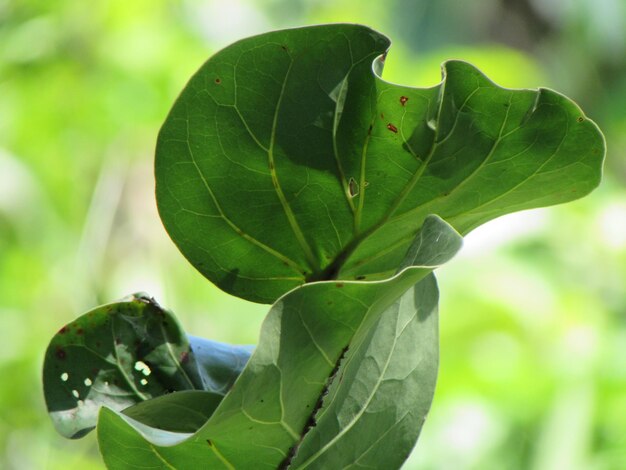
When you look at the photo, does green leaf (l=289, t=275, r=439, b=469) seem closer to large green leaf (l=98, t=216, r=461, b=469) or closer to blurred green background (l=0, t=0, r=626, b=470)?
large green leaf (l=98, t=216, r=461, b=469)

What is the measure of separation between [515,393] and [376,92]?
6.12 ft

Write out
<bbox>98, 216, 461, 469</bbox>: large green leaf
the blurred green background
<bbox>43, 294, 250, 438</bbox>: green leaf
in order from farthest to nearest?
the blurred green background → <bbox>43, 294, 250, 438</bbox>: green leaf → <bbox>98, 216, 461, 469</bbox>: large green leaf

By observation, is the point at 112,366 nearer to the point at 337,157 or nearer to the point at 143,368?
the point at 143,368

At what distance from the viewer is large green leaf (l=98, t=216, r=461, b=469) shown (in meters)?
0.33

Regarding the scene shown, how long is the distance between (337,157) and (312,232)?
0.04m

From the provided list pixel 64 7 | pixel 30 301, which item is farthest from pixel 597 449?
pixel 64 7

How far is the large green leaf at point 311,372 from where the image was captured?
33 cm

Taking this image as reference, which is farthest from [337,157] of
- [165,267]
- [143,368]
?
[165,267]

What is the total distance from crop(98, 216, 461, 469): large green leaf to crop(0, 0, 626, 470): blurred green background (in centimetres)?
168

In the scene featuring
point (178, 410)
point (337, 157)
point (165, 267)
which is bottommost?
point (178, 410)

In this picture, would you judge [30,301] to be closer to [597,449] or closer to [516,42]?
[597,449]

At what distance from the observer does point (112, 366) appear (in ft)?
1.42

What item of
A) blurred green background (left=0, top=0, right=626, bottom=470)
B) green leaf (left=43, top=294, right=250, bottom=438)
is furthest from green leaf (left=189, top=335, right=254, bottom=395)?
blurred green background (left=0, top=0, right=626, bottom=470)

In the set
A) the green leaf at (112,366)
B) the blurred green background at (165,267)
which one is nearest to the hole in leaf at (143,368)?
the green leaf at (112,366)
